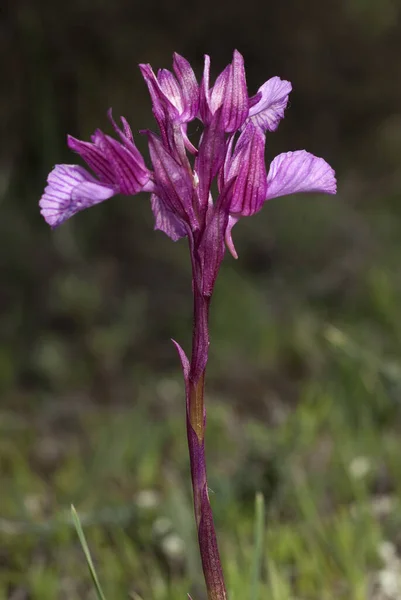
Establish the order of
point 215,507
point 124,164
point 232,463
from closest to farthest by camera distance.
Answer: point 124,164
point 215,507
point 232,463

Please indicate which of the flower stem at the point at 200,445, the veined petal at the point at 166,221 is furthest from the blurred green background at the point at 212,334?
the veined petal at the point at 166,221

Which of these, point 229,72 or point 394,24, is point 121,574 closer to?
point 229,72

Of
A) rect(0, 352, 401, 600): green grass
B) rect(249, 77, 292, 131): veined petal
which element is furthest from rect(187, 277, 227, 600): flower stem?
rect(0, 352, 401, 600): green grass

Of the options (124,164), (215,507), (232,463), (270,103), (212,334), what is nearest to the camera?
(124,164)

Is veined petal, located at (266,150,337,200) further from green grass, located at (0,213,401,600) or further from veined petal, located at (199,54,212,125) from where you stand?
green grass, located at (0,213,401,600)

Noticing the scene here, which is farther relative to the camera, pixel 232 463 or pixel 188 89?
pixel 232 463

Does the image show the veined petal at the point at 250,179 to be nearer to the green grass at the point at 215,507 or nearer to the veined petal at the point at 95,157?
the veined petal at the point at 95,157

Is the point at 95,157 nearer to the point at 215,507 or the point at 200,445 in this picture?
the point at 200,445

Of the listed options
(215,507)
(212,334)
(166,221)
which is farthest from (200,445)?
(212,334)
